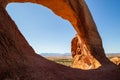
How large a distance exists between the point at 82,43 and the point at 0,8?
9220 millimetres

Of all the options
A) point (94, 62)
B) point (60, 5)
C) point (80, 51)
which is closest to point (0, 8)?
point (60, 5)

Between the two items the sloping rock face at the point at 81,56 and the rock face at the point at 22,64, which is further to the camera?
the sloping rock face at the point at 81,56

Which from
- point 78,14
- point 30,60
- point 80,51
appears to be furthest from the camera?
point 80,51

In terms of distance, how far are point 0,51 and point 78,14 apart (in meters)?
9.75

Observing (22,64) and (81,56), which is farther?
(81,56)

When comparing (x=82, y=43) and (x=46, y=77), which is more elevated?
(x=82, y=43)

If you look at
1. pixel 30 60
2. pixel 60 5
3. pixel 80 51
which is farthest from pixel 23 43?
pixel 80 51

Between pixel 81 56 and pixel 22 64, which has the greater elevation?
pixel 22 64

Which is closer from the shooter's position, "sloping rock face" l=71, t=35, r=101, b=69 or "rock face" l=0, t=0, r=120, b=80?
"rock face" l=0, t=0, r=120, b=80

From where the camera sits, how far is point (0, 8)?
25.2 ft

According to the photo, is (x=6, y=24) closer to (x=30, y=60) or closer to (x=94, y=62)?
(x=30, y=60)

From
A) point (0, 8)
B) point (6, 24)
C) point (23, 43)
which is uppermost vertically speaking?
point (0, 8)

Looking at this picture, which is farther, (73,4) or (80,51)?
(80,51)

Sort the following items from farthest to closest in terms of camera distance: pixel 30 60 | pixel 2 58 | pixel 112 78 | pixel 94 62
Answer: pixel 94 62, pixel 112 78, pixel 30 60, pixel 2 58
